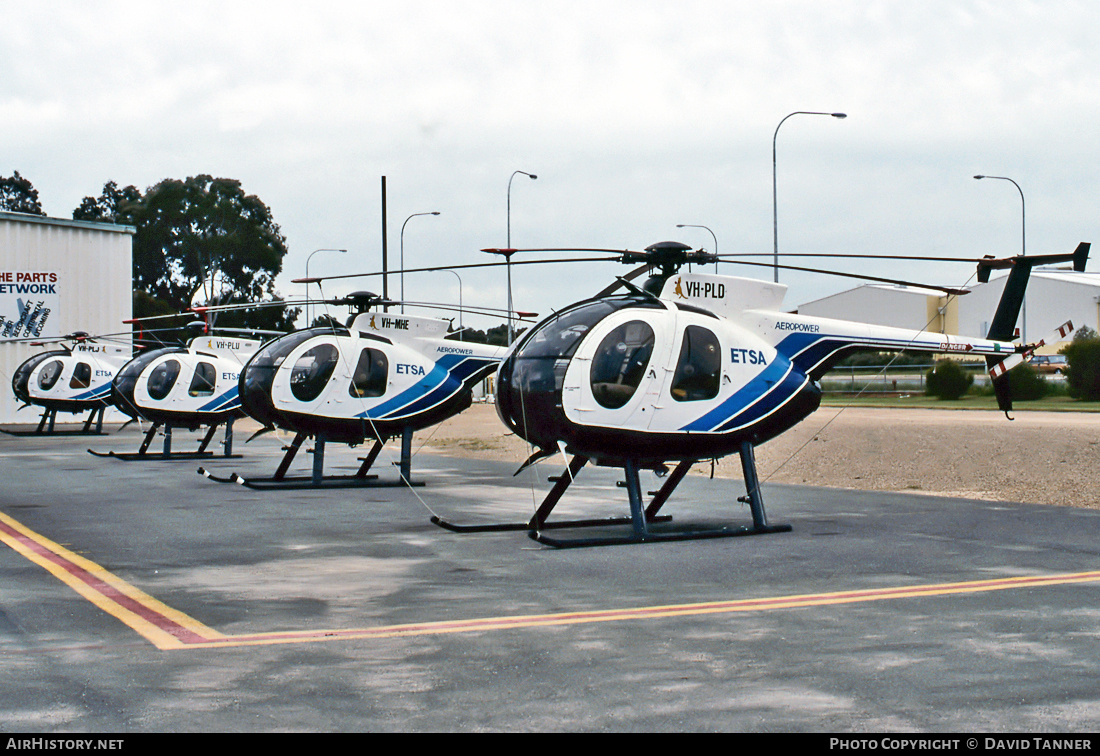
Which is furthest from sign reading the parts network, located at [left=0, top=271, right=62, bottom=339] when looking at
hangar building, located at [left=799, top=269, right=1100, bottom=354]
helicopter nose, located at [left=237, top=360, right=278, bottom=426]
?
hangar building, located at [left=799, top=269, right=1100, bottom=354]

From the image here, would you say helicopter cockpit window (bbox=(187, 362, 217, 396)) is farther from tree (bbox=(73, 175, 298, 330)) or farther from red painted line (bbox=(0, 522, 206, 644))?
tree (bbox=(73, 175, 298, 330))

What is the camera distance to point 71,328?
44.5 meters

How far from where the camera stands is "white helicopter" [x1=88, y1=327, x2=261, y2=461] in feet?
84.0

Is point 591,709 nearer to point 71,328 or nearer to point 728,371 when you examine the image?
point 728,371

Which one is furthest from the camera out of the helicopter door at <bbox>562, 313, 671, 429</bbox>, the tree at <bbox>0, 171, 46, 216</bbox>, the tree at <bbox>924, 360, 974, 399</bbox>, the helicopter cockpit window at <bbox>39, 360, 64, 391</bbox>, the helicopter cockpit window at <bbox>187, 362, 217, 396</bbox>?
the tree at <bbox>0, 171, 46, 216</bbox>

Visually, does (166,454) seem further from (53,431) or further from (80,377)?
(53,431)

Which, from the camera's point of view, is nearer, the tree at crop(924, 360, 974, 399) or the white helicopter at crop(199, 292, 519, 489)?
the white helicopter at crop(199, 292, 519, 489)

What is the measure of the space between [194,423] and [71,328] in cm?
2149

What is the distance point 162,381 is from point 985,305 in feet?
214

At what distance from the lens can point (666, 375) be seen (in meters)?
12.1

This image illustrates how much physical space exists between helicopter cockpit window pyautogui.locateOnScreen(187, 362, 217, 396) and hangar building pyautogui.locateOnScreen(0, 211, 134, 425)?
19.1 m

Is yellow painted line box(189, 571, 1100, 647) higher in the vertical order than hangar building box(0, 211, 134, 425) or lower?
lower

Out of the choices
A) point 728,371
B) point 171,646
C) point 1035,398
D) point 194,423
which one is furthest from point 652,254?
point 1035,398

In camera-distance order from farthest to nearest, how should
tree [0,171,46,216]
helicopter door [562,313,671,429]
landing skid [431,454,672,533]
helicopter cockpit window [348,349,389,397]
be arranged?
tree [0,171,46,216] < helicopter cockpit window [348,349,389,397] < landing skid [431,454,672,533] < helicopter door [562,313,671,429]
